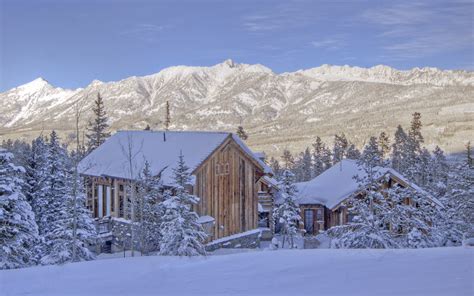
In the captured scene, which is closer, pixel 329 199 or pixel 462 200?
pixel 462 200

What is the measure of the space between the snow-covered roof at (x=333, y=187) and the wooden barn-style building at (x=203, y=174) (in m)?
5.38

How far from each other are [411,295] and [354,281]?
3.70ft

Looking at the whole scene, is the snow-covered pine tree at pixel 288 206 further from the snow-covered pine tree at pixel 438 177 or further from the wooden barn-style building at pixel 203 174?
the snow-covered pine tree at pixel 438 177

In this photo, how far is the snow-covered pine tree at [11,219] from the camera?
1513 cm

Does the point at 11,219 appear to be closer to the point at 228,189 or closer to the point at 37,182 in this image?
the point at 37,182

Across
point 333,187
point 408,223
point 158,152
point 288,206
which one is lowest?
point 408,223

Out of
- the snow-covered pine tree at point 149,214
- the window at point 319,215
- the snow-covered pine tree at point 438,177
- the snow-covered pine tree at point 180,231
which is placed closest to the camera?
the snow-covered pine tree at point 180,231

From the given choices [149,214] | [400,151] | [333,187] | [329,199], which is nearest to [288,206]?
[329,199]

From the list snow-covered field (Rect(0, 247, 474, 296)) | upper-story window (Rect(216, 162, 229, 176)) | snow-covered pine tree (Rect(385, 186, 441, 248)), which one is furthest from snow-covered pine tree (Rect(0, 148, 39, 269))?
snow-covered pine tree (Rect(385, 186, 441, 248))

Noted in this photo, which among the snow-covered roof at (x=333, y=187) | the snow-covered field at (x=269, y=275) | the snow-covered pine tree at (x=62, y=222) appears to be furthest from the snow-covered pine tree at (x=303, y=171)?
the snow-covered field at (x=269, y=275)

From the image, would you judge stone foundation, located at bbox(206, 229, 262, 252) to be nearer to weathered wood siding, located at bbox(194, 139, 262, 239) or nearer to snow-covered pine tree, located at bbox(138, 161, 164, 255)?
weathered wood siding, located at bbox(194, 139, 262, 239)

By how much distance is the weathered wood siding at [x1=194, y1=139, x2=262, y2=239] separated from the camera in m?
23.2

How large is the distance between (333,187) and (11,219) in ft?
70.8

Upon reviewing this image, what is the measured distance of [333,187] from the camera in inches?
1241
